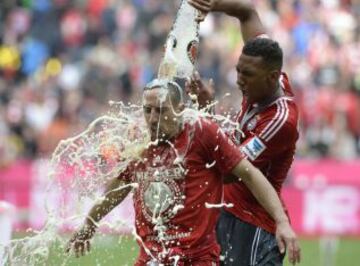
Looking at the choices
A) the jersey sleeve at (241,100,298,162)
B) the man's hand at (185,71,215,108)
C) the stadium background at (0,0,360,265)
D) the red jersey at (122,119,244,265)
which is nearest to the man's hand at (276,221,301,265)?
the red jersey at (122,119,244,265)

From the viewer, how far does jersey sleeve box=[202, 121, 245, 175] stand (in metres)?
8.60

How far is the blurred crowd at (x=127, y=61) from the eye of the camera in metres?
21.5

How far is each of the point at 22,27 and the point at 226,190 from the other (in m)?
15.3

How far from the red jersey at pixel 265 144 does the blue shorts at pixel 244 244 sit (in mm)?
57

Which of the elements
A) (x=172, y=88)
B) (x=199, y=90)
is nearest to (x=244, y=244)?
(x=199, y=90)

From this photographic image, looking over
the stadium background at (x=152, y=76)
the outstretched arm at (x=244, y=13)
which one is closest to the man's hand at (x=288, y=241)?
the outstretched arm at (x=244, y=13)

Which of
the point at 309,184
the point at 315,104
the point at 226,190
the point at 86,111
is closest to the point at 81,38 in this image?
the point at 86,111

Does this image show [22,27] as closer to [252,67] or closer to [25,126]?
[25,126]

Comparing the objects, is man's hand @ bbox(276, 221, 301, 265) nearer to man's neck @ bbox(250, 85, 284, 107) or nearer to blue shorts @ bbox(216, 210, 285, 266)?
blue shorts @ bbox(216, 210, 285, 266)

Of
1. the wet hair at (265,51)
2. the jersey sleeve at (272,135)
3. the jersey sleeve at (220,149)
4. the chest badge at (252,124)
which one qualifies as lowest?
the jersey sleeve at (220,149)

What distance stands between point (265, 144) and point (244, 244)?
77 centimetres

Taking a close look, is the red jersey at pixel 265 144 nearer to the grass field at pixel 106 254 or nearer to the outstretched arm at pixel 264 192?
the outstretched arm at pixel 264 192

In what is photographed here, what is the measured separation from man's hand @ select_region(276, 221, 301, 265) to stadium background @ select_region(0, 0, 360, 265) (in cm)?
964

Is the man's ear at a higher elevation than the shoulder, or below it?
higher
